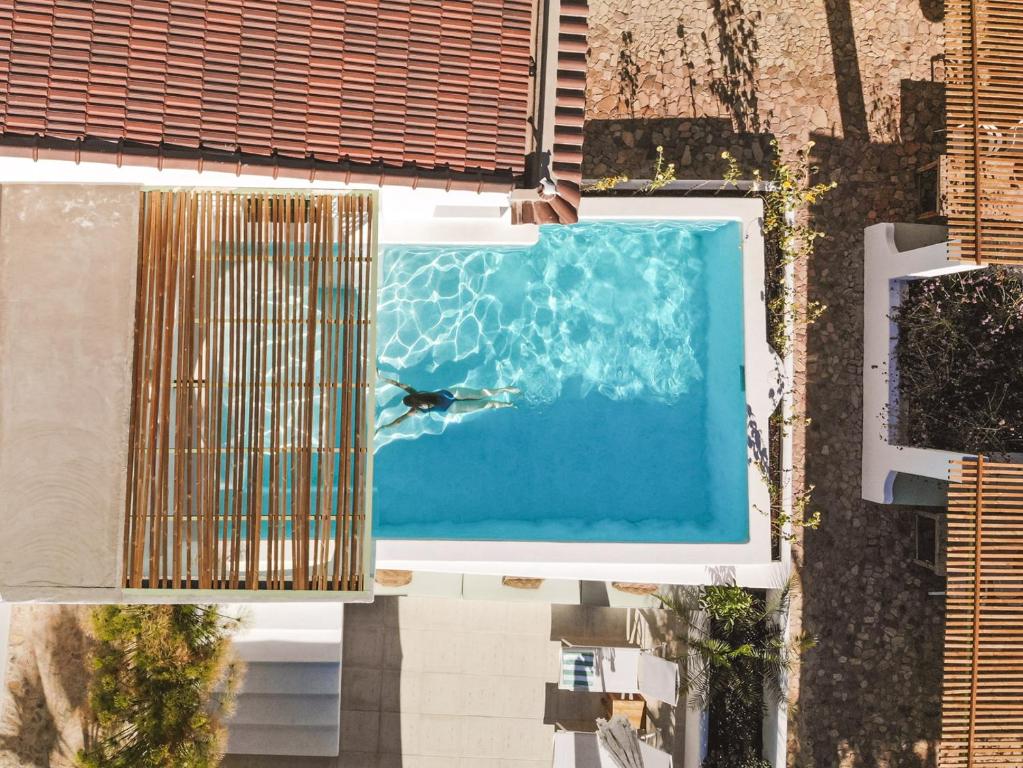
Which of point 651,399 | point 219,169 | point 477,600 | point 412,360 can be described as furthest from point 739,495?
point 219,169

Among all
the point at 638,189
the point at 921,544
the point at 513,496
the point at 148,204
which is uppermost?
the point at 638,189

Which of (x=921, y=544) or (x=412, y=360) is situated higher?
(x=412, y=360)

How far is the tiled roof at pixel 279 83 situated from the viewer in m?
7.20

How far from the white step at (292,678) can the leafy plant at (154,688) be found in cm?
92

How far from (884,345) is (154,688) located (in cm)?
1149

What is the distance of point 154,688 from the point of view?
33.1 ft

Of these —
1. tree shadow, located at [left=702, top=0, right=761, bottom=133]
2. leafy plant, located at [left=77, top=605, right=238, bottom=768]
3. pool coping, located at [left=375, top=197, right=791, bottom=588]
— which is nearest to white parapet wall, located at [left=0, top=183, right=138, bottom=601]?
leafy plant, located at [left=77, top=605, right=238, bottom=768]

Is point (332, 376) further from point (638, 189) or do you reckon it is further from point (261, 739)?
point (261, 739)

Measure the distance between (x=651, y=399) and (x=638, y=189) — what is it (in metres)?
3.08

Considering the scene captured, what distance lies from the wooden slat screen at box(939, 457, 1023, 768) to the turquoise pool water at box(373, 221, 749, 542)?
9.19ft

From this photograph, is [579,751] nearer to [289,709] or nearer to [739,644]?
[739,644]

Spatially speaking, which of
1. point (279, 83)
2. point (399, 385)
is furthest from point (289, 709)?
point (279, 83)

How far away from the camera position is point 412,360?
10.6 metres

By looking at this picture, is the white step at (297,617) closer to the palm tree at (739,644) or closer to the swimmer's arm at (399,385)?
the swimmer's arm at (399,385)
